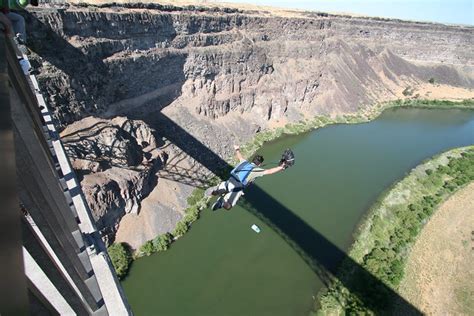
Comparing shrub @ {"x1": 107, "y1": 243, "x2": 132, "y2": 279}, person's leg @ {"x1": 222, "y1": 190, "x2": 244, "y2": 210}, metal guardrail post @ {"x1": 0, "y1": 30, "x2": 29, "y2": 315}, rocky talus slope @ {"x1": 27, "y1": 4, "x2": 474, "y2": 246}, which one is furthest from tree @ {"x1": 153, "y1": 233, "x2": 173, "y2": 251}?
metal guardrail post @ {"x1": 0, "y1": 30, "x2": 29, "y2": 315}

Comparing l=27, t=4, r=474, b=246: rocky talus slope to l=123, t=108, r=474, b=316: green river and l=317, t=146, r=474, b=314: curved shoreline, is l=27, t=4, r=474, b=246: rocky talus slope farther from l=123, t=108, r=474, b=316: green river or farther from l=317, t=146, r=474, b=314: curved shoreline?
l=317, t=146, r=474, b=314: curved shoreline

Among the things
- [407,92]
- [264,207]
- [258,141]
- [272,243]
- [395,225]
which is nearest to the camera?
[272,243]

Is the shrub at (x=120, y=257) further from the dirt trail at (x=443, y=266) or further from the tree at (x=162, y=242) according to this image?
the dirt trail at (x=443, y=266)

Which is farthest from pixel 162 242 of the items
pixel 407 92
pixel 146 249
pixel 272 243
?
pixel 407 92

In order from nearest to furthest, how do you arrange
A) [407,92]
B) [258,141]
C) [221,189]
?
[221,189] < [258,141] < [407,92]

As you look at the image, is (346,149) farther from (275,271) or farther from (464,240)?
(275,271)

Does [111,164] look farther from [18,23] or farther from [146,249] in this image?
[18,23]

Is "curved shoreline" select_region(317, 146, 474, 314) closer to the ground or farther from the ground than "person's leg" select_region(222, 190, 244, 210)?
closer to the ground
